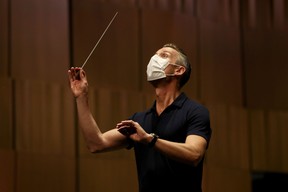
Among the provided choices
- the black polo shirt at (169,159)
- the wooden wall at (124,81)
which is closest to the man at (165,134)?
the black polo shirt at (169,159)

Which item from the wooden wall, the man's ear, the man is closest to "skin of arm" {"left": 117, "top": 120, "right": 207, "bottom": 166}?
the man

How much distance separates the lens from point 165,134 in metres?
2.35

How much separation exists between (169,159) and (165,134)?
0.30ft

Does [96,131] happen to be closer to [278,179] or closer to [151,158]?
[151,158]

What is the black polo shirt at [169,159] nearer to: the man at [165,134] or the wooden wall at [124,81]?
the man at [165,134]

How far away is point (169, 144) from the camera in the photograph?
2.16 m

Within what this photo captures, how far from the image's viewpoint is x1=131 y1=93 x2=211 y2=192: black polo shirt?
2.30m

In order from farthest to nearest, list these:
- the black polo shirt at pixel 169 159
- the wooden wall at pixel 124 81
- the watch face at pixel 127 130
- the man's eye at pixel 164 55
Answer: the wooden wall at pixel 124 81 → the man's eye at pixel 164 55 → the black polo shirt at pixel 169 159 → the watch face at pixel 127 130

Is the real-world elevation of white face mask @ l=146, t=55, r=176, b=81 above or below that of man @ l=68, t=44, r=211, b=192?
above

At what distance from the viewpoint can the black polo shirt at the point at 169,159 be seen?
7.54ft

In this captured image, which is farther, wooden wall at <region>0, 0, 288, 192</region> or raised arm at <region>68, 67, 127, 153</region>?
wooden wall at <region>0, 0, 288, 192</region>

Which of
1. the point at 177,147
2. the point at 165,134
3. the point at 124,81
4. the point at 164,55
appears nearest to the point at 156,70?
the point at 164,55

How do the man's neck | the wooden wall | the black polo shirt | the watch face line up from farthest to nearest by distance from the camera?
the wooden wall < the man's neck < the black polo shirt < the watch face

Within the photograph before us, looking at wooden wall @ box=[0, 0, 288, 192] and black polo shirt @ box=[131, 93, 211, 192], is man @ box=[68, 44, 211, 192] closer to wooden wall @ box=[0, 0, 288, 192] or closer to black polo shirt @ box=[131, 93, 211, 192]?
black polo shirt @ box=[131, 93, 211, 192]
